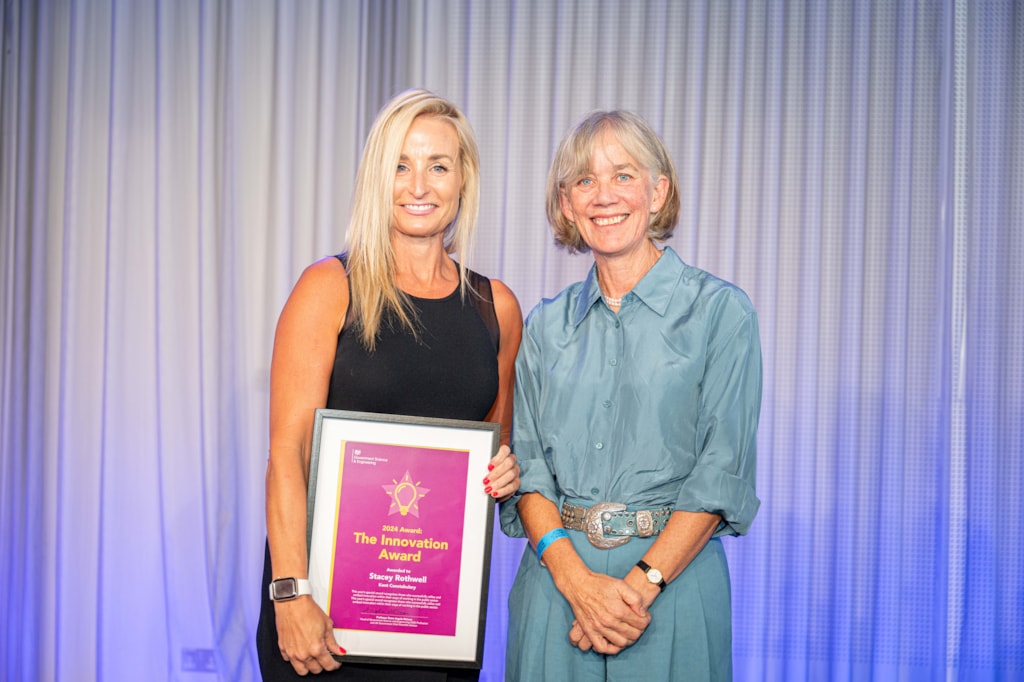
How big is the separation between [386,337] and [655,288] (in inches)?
22.5

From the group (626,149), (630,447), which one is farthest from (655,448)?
(626,149)

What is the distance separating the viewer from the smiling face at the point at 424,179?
2.06m

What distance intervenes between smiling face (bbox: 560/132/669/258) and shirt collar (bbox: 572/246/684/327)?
7 centimetres

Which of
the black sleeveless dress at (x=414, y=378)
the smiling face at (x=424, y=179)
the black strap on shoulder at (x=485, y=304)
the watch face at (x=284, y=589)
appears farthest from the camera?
the black strap on shoulder at (x=485, y=304)

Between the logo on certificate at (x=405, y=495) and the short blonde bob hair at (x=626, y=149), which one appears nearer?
the logo on certificate at (x=405, y=495)

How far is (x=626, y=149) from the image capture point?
199cm

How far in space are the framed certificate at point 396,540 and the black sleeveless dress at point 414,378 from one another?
12 centimetres

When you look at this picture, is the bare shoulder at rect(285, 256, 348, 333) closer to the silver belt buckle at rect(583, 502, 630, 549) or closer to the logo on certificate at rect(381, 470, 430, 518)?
the logo on certificate at rect(381, 470, 430, 518)

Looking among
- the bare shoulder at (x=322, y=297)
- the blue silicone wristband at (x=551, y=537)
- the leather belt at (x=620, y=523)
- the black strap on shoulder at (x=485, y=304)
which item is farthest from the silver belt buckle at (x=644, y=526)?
the bare shoulder at (x=322, y=297)

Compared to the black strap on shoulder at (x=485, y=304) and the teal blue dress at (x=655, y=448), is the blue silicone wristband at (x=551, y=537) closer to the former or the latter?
the teal blue dress at (x=655, y=448)

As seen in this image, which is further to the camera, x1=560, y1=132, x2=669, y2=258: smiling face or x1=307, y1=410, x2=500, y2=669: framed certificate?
x1=560, y1=132, x2=669, y2=258: smiling face

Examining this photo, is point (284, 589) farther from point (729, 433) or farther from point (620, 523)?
point (729, 433)

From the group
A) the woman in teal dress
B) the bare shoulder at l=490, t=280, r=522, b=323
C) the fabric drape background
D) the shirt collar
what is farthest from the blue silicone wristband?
the fabric drape background

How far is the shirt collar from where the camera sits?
1962mm
